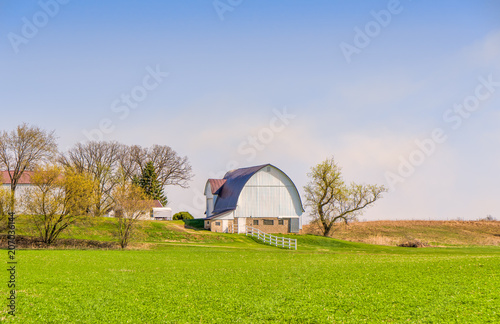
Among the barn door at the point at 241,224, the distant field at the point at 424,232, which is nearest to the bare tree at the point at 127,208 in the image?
the barn door at the point at 241,224

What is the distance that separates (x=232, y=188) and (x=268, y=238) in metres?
13.2

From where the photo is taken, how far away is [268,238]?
183 feet

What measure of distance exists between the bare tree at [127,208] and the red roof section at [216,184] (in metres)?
28.1

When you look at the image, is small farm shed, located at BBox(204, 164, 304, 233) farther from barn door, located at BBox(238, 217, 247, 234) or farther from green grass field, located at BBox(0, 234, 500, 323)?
green grass field, located at BBox(0, 234, 500, 323)

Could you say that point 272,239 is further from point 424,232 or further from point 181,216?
point 424,232

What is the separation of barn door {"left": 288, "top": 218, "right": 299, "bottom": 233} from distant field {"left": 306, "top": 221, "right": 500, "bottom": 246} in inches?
145

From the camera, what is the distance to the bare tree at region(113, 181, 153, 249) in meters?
42.3

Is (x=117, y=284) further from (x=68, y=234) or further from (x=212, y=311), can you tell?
(x=68, y=234)

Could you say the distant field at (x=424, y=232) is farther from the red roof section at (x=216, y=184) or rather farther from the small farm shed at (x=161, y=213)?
the small farm shed at (x=161, y=213)

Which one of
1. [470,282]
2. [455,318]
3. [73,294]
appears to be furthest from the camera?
[470,282]

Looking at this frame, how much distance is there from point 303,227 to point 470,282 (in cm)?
5192

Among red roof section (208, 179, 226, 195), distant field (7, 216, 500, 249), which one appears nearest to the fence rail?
distant field (7, 216, 500, 249)

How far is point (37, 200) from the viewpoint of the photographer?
4081 centimetres

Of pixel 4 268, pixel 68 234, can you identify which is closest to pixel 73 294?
pixel 4 268
